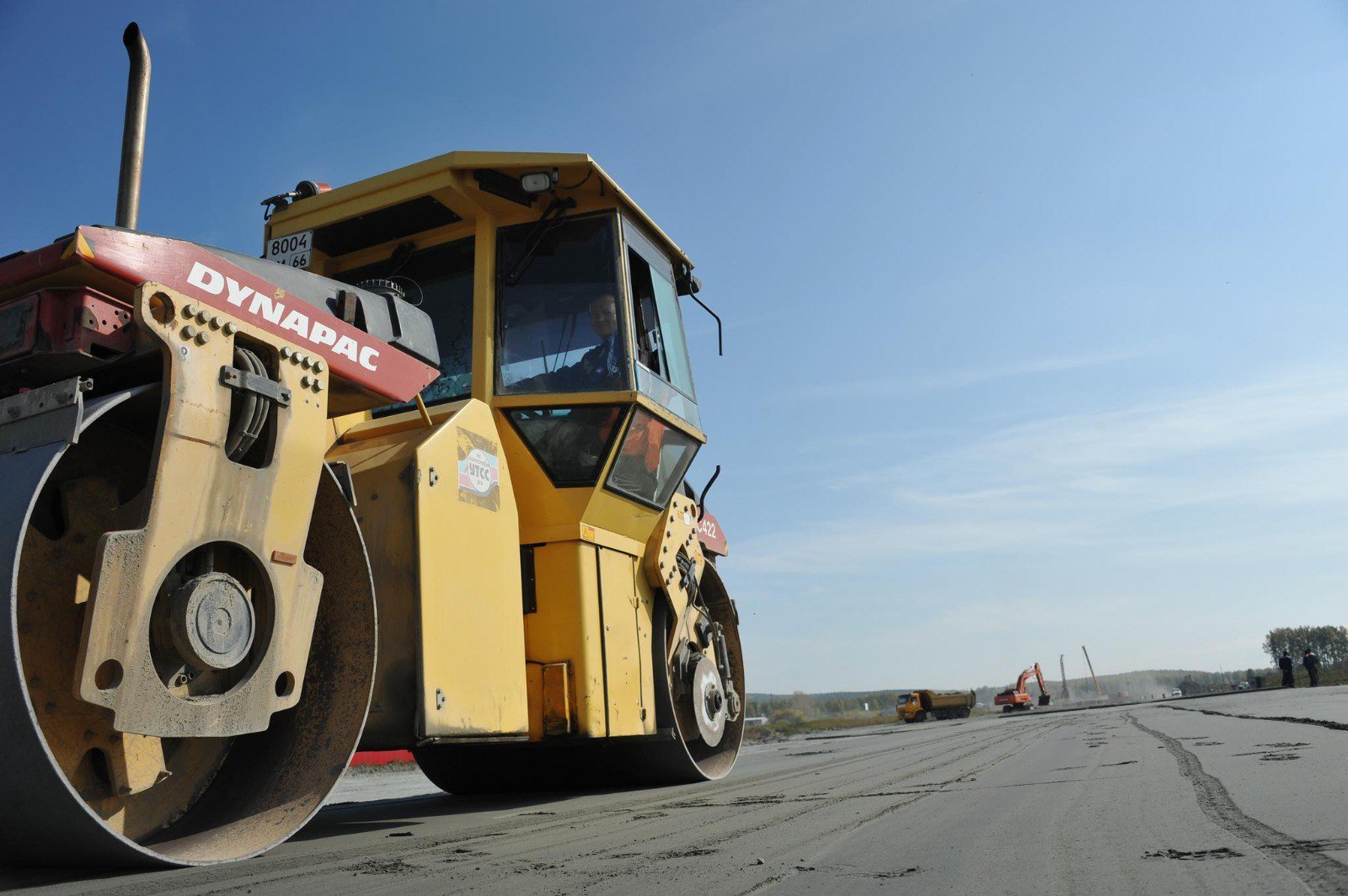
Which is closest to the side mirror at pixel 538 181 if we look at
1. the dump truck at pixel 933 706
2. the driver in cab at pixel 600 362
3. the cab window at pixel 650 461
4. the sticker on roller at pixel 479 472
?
the driver in cab at pixel 600 362

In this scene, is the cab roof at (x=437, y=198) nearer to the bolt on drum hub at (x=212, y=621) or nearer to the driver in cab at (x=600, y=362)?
the driver in cab at (x=600, y=362)

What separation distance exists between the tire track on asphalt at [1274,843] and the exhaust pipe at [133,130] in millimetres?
3592

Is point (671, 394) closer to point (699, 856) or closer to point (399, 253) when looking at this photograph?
point (399, 253)

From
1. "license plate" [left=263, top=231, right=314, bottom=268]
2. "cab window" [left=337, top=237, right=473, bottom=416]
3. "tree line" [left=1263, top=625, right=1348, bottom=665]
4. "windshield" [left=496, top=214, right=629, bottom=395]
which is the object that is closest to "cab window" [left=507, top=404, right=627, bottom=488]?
"windshield" [left=496, top=214, right=629, bottom=395]

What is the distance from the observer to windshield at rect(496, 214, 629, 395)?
5.12 meters

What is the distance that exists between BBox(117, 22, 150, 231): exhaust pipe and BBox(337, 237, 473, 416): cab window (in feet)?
6.18

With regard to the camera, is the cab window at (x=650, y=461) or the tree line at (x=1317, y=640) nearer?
the cab window at (x=650, y=461)

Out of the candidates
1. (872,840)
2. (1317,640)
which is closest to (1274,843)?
(872,840)

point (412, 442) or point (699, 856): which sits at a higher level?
point (412, 442)

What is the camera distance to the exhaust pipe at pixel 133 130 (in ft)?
10.5

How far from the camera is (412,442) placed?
4.14 metres

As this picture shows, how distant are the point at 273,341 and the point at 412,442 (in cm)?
112

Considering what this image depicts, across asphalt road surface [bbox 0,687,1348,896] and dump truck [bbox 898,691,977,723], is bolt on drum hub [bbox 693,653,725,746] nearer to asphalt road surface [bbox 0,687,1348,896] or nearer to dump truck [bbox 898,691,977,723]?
asphalt road surface [bbox 0,687,1348,896]

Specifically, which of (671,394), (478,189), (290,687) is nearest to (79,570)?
(290,687)
